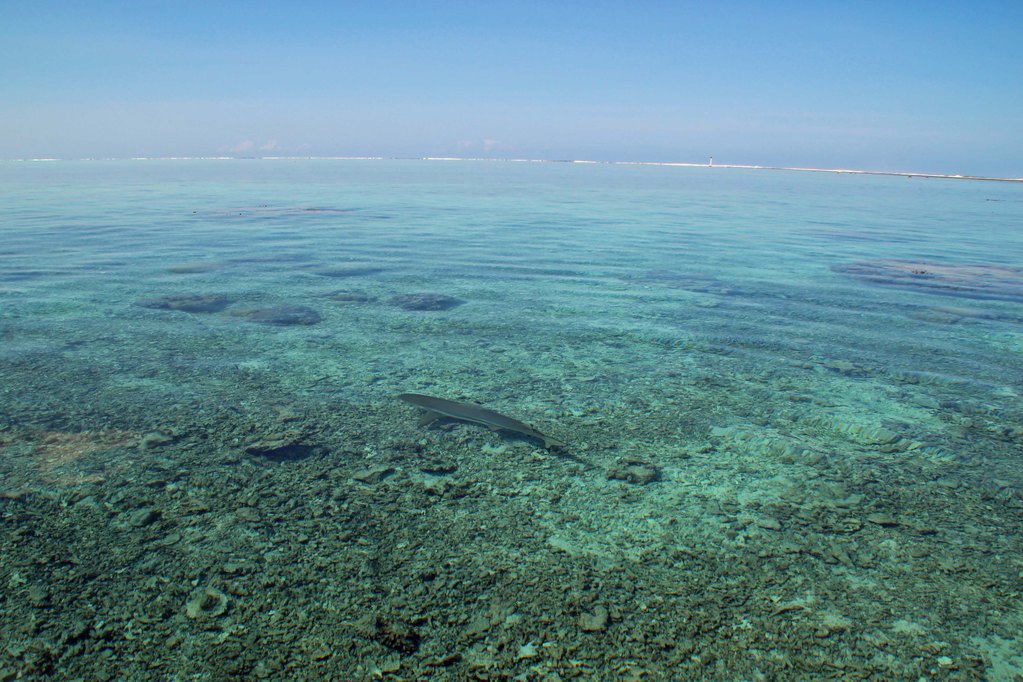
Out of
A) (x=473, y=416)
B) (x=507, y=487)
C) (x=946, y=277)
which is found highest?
(x=946, y=277)

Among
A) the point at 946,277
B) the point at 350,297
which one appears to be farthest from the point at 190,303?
the point at 946,277

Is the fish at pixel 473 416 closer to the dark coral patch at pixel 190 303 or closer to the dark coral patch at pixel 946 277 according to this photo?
the dark coral patch at pixel 190 303

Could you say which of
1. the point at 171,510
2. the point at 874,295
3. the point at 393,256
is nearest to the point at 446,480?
the point at 171,510

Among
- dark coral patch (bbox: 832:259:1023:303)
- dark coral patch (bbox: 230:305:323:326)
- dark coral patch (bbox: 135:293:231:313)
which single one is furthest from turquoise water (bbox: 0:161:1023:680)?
dark coral patch (bbox: 832:259:1023:303)

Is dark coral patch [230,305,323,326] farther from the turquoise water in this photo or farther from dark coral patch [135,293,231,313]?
dark coral patch [135,293,231,313]

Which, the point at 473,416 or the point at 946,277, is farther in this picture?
the point at 946,277

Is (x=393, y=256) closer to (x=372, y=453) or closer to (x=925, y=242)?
(x=372, y=453)

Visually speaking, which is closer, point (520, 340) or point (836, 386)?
point (836, 386)

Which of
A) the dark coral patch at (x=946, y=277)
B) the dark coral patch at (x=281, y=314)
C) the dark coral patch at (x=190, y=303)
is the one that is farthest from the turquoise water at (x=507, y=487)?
the dark coral patch at (x=946, y=277)

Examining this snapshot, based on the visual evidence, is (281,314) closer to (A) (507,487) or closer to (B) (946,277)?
(A) (507,487)
